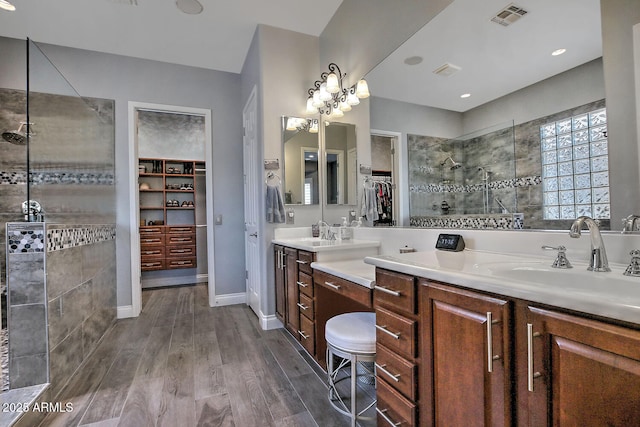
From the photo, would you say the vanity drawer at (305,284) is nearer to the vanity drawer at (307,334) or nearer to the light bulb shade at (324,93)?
the vanity drawer at (307,334)

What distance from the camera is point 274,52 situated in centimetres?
291

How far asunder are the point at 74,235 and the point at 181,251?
2943mm

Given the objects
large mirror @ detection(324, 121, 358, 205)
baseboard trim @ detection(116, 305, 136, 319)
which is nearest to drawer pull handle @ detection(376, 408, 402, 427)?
large mirror @ detection(324, 121, 358, 205)

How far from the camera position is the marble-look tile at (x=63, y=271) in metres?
1.75

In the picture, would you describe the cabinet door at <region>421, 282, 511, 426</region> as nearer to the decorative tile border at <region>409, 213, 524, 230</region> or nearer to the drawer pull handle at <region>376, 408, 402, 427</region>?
the drawer pull handle at <region>376, 408, 402, 427</region>

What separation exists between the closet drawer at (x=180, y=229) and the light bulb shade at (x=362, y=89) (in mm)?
3885

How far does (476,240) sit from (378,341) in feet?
2.32

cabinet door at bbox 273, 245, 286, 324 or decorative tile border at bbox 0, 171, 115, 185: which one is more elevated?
decorative tile border at bbox 0, 171, 115, 185

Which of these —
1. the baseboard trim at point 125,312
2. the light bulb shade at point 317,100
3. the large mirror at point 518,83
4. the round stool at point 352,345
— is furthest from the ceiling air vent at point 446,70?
the baseboard trim at point 125,312

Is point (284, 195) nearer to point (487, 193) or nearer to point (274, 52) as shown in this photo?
point (274, 52)

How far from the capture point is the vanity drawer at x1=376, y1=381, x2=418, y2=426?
1.13 m

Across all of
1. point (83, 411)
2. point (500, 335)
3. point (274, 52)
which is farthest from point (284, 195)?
point (500, 335)

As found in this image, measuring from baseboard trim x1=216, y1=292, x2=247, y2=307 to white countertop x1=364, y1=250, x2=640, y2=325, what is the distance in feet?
9.22

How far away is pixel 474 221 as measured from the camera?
1.52 metres
